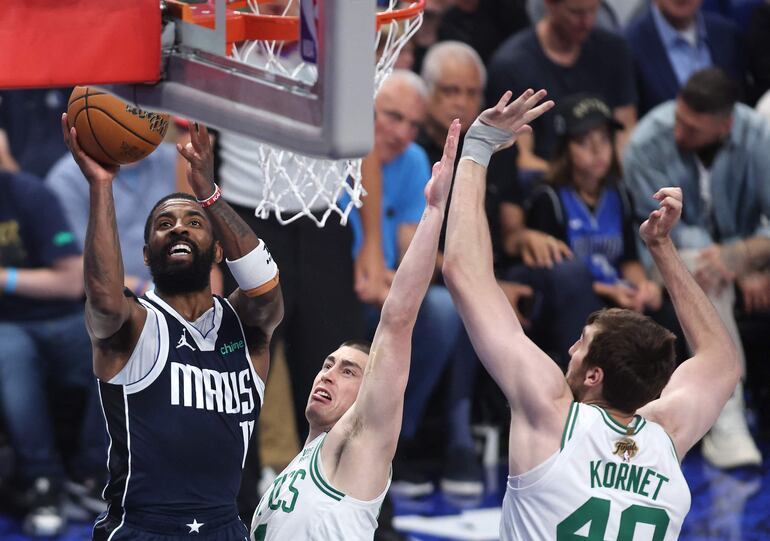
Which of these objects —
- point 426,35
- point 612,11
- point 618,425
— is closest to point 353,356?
point 618,425

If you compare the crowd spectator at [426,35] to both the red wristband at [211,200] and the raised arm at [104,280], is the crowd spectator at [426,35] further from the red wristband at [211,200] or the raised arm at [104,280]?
the raised arm at [104,280]

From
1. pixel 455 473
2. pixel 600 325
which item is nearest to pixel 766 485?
pixel 455 473

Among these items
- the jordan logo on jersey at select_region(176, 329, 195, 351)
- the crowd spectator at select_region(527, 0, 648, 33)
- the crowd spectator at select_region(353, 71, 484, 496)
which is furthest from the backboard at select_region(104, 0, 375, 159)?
the crowd spectator at select_region(527, 0, 648, 33)

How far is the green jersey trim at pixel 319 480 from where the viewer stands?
400 cm

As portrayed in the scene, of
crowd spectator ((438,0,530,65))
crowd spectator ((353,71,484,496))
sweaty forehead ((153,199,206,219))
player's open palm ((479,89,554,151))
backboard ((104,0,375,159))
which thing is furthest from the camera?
crowd spectator ((438,0,530,65))

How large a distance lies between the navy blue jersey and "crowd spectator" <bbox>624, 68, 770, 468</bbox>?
387 centimetres

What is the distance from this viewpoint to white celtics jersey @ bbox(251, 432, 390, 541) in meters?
3.98

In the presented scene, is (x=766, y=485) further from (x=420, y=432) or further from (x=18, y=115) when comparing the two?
(x=18, y=115)

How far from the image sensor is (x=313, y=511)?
4000mm

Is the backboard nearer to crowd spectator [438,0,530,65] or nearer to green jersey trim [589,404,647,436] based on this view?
green jersey trim [589,404,647,436]

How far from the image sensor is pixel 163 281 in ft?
14.4

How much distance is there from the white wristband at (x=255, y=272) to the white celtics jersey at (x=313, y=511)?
0.58 m

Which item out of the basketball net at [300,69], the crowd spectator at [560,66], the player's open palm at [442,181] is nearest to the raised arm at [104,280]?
the basketball net at [300,69]

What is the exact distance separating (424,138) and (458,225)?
11.7 ft
